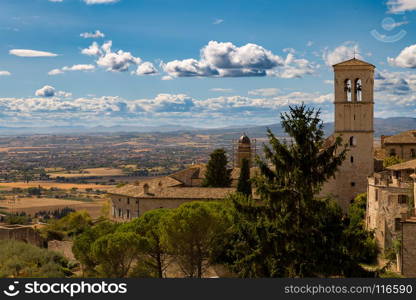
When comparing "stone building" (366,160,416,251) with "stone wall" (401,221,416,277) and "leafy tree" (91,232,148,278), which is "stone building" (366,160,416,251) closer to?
"stone wall" (401,221,416,277)

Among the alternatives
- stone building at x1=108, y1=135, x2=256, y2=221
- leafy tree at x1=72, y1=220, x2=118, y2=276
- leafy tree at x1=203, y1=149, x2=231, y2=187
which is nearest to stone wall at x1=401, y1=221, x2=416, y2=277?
leafy tree at x1=72, y1=220, x2=118, y2=276

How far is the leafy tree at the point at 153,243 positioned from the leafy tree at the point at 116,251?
1151mm

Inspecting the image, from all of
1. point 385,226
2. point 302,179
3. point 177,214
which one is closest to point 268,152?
point 302,179

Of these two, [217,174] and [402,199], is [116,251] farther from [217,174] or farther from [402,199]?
[217,174]

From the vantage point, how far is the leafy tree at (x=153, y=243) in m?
32.1

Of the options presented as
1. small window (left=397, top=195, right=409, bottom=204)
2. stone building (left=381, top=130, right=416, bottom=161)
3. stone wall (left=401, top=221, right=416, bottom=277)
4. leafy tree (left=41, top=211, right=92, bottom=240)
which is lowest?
A: leafy tree (left=41, top=211, right=92, bottom=240)

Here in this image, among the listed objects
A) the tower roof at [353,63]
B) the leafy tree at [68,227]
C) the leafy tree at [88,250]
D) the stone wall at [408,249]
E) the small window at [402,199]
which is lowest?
the leafy tree at [68,227]

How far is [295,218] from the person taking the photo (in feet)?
74.7

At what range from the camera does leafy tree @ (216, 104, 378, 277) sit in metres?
22.4

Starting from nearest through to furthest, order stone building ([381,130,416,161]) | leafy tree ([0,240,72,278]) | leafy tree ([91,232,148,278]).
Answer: leafy tree ([91,232,148,278]) → leafy tree ([0,240,72,278]) → stone building ([381,130,416,161])

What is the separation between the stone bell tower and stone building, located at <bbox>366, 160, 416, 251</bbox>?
817 cm

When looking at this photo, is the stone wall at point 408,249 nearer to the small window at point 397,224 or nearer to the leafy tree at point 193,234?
the small window at point 397,224

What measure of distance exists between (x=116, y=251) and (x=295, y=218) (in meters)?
Answer: 11.1

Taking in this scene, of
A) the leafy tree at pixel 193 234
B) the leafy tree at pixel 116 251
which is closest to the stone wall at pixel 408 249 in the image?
the leafy tree at pixel 193 234
